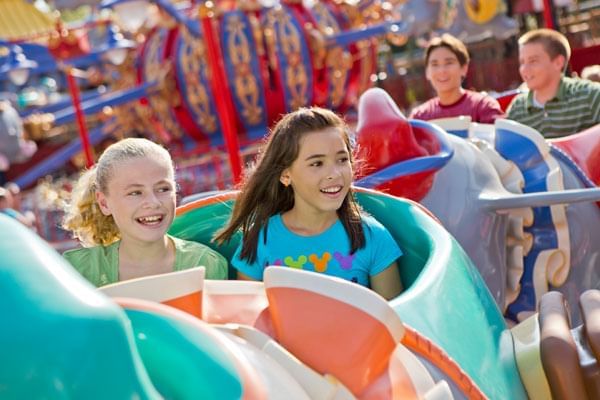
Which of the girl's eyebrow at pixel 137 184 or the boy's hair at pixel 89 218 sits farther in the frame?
the boy's hair at pixel 89 218

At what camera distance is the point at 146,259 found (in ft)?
6.29

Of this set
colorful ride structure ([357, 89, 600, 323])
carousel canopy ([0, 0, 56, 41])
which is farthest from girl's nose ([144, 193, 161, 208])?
carousel canopy ([0, 0, 56, 41])

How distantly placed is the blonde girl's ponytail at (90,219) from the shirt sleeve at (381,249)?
1.70 ft

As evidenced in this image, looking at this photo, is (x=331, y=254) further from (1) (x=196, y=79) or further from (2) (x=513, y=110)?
(1) (x=196, y=79)

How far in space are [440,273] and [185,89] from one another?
29.3 ft

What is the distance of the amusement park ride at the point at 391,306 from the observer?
85 centimetres

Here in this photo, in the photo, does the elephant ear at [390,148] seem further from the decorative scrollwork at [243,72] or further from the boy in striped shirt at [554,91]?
the decorative scrollwork at [243,72]

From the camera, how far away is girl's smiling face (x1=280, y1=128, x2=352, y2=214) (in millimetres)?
1860

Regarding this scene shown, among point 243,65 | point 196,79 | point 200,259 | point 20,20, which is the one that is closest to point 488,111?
point 200,259

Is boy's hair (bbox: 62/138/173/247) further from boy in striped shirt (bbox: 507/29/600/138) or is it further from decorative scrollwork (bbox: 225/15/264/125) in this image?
decorative scrollwork (bbox: 225/15/264/125)

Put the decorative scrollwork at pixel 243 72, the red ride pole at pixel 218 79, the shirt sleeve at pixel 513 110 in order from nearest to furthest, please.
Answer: the shirt sleeve at pixel 513 110
the red ride pole at pixel 218 79
the decorative scrollwork at pixel 243 72

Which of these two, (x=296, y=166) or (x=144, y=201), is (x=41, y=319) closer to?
(x=144, y=201)


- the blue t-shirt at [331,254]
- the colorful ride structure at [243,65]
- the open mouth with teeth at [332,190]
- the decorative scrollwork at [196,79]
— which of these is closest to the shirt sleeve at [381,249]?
the blue t-shirt at [331,254]

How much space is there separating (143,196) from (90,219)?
0.33 metres
